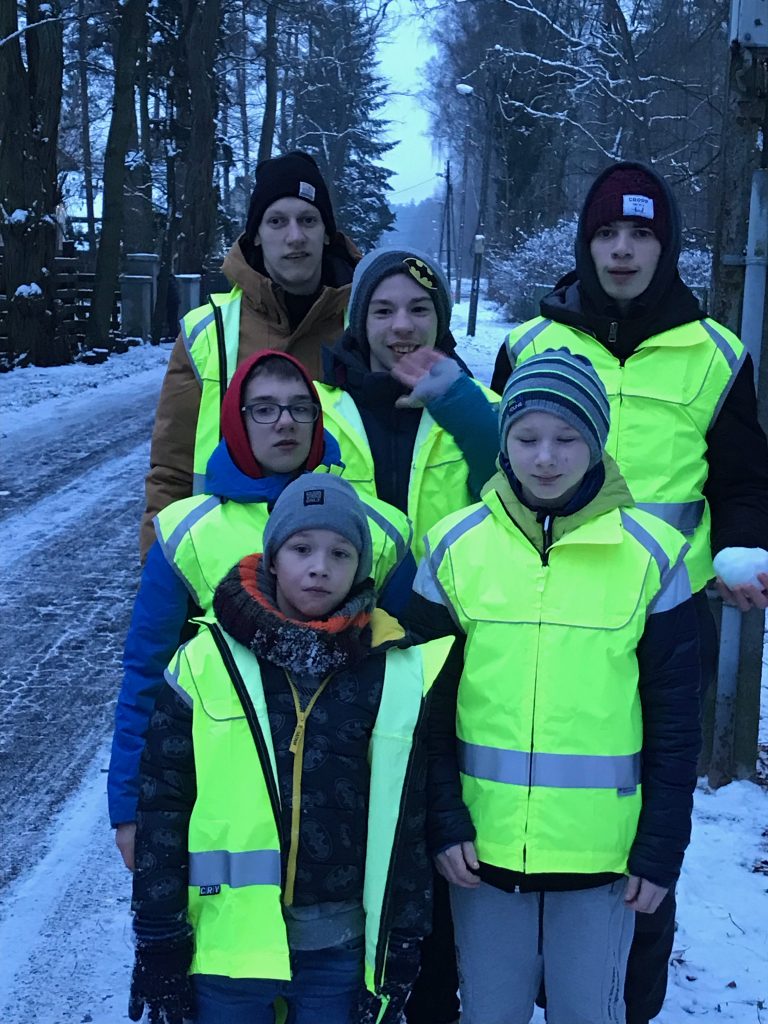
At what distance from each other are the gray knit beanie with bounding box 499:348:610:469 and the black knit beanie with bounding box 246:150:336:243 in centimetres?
117

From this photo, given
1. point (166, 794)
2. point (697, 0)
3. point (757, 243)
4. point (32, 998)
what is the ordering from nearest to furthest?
point (166, 794)
point (32, 998)
point (757, 243)
point (697, 0)

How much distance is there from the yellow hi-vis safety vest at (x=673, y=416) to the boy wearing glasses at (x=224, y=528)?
0.69 meters

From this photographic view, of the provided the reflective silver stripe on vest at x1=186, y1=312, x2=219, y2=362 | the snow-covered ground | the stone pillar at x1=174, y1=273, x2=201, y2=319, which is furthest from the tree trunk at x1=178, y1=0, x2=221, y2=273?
the reflective silver stripe on vest at x1=186, y1=312, x2=219, y2=362

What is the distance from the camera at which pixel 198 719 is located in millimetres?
2127

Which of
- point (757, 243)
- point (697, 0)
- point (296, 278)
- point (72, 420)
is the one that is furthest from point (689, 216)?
point (296, 278)

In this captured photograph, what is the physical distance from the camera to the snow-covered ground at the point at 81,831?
312 centimetres

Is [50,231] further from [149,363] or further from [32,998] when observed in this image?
[32,998]

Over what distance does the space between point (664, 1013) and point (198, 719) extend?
6.02ft

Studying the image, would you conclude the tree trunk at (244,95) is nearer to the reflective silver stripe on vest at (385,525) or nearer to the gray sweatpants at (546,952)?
the reflective silver stripe on vest at (385,525)

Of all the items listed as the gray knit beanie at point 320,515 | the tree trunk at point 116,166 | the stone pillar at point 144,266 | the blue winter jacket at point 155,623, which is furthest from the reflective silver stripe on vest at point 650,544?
the stone pillar at point 144,266

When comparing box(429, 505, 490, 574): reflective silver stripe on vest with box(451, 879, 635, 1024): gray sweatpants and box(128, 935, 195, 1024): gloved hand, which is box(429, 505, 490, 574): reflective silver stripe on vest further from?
box(128, 935, 195, 1024): gloved hand

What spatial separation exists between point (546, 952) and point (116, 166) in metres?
19.4

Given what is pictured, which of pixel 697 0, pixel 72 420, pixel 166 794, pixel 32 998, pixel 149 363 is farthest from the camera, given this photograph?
pixel 149 363

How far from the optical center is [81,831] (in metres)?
3.90
